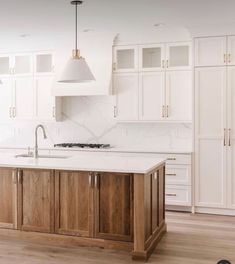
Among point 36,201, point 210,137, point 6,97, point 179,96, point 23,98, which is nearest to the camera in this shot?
point 36,201

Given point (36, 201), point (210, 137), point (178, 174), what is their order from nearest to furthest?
point (36, 201), point (210, 137), point (178, 174)

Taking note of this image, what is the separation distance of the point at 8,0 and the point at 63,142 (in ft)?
A: 10.3

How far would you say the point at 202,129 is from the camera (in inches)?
209

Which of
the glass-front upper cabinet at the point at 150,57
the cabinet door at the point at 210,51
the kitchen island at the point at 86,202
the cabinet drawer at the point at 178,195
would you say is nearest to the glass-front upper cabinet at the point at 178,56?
the glass-front upper cabinet at the point at 150,57

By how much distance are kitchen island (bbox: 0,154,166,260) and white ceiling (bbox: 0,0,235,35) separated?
5.73 ft

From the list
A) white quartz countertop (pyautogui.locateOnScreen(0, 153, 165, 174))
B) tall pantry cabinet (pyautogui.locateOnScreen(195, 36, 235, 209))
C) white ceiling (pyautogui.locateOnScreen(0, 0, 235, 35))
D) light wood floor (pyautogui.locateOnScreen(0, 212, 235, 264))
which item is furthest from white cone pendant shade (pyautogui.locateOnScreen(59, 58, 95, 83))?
tall pantry cabinet (pyautogui.locateOnScreen(195, 36, 235, 209))

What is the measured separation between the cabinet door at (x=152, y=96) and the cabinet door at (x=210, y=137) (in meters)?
0.62

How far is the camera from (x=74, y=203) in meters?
3.81

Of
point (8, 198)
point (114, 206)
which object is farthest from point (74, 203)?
point (8, 198)

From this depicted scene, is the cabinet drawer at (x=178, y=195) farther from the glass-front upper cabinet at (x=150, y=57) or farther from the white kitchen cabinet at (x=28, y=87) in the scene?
the white kitchen cabinet at (x=28, y=87)

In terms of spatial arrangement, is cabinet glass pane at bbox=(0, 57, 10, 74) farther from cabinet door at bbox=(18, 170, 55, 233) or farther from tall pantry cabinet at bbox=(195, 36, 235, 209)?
tall pantry cabinet at bbox=(195, 36, 235, 209)

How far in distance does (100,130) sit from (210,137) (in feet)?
6.48

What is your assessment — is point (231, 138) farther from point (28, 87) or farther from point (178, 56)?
point (28, 87)

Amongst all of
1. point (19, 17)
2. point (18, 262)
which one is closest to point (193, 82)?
point (19, 17)
